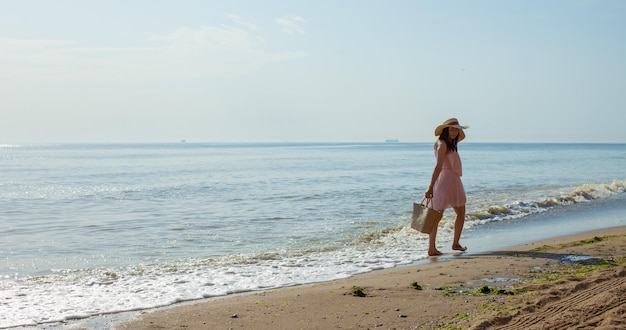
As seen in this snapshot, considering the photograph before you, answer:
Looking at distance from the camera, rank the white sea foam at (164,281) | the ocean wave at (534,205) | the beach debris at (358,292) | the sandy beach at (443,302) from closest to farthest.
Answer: the sandy beach at (443,302)
the beach debris at (358,292)
the white sea foam at (164,281)
the ocean wave at (534,205)

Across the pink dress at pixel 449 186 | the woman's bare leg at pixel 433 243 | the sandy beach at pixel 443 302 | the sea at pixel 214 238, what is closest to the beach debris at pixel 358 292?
the sandy beach at pixel 443 302

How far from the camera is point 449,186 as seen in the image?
28.0 ft

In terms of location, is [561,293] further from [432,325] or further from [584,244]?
[584,244]

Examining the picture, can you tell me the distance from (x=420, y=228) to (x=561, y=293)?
11.2 feet

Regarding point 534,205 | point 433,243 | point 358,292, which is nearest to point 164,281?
point 358,292

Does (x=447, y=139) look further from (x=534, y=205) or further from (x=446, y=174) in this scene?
(x=534, y=205)

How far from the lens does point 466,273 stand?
664 centimetres

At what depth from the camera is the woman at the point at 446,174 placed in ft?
27.7

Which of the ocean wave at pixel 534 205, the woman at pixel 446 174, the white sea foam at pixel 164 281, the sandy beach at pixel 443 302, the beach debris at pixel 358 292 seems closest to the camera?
the sandy beach at pixel 443 302

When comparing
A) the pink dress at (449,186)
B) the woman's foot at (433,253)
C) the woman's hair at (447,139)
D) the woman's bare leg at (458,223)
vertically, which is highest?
the woman's hair at (447,139)

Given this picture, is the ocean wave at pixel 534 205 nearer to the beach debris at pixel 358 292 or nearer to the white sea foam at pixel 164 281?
the white sea foam at pixel 164 281

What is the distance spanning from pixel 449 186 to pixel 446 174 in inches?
6.8

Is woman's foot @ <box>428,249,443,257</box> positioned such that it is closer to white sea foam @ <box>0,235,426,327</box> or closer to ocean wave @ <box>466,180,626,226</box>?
white sea foam @ <box>0,235,426,327</box>

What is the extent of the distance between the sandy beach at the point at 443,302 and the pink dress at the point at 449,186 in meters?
1.35
